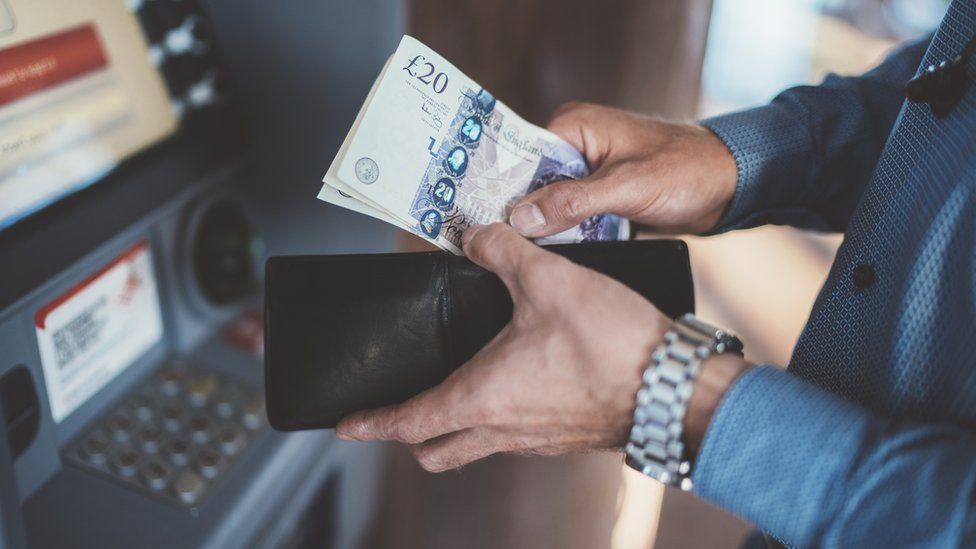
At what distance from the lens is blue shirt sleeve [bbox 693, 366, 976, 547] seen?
2.18 ft

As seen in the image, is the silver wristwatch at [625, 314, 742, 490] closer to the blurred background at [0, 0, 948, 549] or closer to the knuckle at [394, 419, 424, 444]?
the knuckle at [394, 419, 424, 444]

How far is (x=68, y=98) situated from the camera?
1.00 metres

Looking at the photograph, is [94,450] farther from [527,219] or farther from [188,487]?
[527,219]

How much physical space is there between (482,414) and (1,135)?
648mm

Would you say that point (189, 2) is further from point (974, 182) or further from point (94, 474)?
point (974, 182)

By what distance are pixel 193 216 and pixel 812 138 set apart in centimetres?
92

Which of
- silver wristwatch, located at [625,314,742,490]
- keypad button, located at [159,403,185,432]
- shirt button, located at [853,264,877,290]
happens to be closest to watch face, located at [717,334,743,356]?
silver wristwatch, located at [625,314,742,490]

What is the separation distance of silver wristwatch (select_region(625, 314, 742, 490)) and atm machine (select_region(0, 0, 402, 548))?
58 cm

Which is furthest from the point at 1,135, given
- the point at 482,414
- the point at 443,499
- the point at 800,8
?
the point at 800,8

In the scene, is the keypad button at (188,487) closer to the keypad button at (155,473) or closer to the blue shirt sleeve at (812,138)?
the keypad button at (155,473)

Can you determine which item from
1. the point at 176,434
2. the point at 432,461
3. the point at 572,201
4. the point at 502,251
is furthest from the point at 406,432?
the point at 176,434

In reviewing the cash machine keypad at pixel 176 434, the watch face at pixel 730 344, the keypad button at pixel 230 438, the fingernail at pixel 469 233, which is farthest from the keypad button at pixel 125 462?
the watch face at pixel 730 344

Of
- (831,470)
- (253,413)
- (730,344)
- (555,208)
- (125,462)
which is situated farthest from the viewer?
(253,413)

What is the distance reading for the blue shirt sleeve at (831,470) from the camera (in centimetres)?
66
